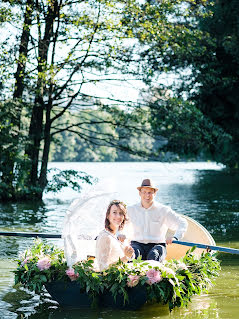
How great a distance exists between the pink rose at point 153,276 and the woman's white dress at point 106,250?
435mm

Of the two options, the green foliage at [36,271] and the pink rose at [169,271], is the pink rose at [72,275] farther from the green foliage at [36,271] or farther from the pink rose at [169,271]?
the pink rose at [169,271]

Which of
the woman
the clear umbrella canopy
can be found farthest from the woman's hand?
the clear umbrella canopy

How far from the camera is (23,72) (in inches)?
669

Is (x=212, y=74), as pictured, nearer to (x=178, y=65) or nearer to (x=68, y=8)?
(x=178, y=65)

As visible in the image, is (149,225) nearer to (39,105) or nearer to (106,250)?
(106,250)

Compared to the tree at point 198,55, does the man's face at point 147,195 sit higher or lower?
lower

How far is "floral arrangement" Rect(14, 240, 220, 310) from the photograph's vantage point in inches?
228

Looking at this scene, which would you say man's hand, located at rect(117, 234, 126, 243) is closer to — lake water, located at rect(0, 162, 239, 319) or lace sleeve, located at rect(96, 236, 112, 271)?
lace sleeve, located at rect(96, 236, 112, 271)

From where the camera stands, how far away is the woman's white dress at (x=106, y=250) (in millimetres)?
5957

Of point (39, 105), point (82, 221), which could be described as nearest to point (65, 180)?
point (39, 105)

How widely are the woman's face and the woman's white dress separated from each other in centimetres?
11

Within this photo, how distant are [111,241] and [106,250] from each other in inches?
4.7

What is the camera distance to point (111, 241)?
597 cm

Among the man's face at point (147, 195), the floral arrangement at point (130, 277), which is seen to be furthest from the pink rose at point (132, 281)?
the man's face at point (147, 195)
